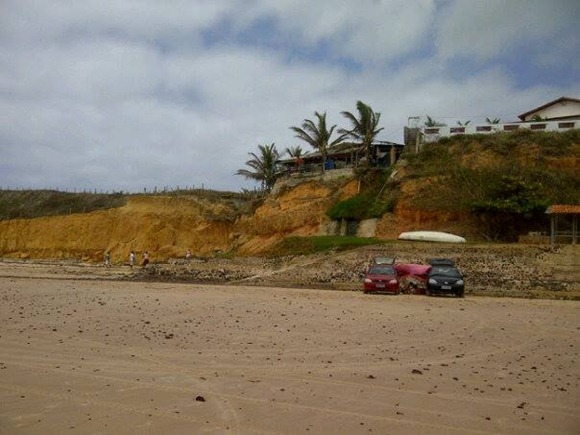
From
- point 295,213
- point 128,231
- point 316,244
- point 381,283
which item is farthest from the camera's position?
point 128,231

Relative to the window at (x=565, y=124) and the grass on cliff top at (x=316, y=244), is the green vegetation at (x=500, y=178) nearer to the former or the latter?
the window at (x=565, y=124)

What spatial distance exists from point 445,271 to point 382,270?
2.54 meters

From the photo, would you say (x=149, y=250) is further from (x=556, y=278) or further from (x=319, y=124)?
(x=556, y=278)

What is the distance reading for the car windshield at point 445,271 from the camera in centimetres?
2364

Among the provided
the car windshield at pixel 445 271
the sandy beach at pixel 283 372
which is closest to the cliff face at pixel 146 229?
the car windshield at pixel 445 271

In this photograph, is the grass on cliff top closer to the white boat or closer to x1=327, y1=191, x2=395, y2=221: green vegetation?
the white boat

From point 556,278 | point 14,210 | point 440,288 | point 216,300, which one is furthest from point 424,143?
point 14,210

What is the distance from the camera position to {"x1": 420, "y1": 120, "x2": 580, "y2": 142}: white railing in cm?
4628

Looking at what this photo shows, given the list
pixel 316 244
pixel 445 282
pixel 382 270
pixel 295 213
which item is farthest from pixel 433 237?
pixel 295 213

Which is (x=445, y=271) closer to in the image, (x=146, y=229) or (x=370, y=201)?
(x=370, y=201)

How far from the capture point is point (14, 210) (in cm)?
7006

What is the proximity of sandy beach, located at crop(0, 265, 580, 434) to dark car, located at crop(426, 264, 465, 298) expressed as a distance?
7200mm

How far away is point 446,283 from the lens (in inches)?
910

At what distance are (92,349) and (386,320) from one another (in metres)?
7.14
